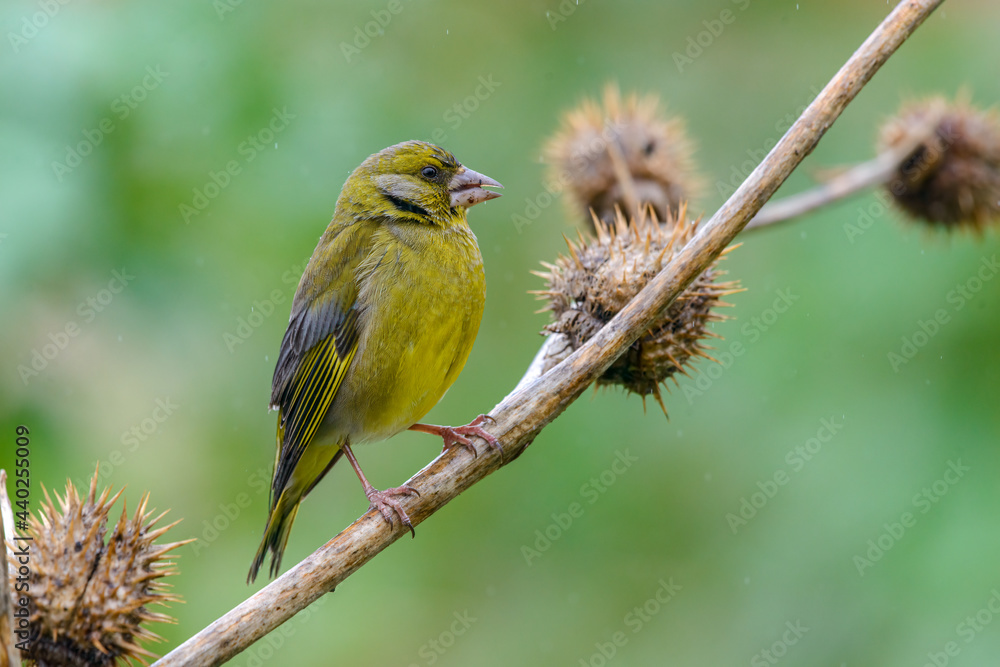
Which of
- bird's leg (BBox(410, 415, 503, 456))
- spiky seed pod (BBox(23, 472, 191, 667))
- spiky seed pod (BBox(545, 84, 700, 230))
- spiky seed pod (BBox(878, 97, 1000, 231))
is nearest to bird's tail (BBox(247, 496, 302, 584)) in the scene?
bird's leg (BBox(410, 415, 503, 456))

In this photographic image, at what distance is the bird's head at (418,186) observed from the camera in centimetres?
392

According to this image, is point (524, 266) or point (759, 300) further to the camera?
point (524, 266)

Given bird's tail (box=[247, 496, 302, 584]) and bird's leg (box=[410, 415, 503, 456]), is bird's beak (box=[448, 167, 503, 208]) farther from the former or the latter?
bird's tail (box=[247, 496, 302, 584])

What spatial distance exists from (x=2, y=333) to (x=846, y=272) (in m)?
3.38

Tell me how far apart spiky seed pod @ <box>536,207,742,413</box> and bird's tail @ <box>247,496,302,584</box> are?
1.32 m

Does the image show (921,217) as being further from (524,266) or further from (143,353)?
(143,353)

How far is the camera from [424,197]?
3924 mm

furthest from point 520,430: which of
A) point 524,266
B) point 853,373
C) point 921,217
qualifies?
point 921,217

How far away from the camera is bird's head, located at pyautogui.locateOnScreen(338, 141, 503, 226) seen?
154 inches

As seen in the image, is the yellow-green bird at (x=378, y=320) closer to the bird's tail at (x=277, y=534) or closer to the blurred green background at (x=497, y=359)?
the bird's tail at (x=277, y=534)

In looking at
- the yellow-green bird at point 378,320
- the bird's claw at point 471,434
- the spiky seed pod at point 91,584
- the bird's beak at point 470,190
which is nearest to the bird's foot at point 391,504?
the bird's claw at point 471,434

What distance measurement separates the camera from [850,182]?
13.0 ft

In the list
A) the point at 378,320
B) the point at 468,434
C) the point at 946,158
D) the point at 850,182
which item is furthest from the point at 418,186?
the point at 946,158

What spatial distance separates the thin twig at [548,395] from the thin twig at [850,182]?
0.24m
